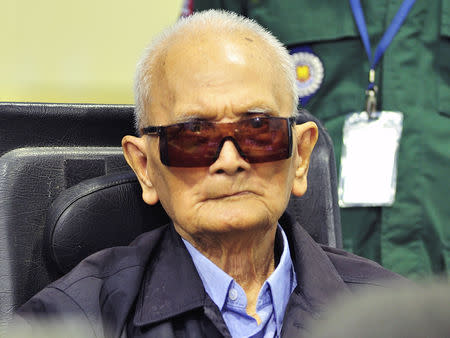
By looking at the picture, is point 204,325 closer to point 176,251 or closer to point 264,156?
point 176,251

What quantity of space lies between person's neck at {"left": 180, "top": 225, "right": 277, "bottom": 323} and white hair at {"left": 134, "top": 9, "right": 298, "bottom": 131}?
9.7 inches

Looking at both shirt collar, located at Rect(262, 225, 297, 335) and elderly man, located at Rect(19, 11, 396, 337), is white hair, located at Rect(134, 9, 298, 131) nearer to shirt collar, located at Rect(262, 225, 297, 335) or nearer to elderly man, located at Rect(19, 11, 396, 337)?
elderly man, located at Rect(19, 11, 396, 337)

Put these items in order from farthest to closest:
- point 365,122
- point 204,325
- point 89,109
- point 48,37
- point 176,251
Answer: point 48,37
point 365,122
point 89,109
point 176,251
point 204,325

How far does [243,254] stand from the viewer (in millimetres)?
1233

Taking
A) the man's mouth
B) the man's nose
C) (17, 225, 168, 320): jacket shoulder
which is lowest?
(17, 225, 168, 320): jacket shoulder

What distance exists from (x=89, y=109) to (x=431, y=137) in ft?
3.62

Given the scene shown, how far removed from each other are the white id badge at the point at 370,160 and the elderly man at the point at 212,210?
72cm

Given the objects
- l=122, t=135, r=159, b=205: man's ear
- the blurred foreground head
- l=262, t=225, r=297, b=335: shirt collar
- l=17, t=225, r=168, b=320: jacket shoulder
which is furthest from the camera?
l=122, t=135, r=159, b=205: man's ear

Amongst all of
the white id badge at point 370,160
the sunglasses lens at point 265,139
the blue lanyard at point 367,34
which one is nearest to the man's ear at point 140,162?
the sunglasses lens at point 265,139

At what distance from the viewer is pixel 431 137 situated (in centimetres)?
204

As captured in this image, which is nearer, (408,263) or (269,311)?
(269,311)

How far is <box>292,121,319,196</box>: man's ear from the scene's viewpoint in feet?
4.41

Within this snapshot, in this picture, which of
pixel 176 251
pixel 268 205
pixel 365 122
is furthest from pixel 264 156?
pixel 365 122

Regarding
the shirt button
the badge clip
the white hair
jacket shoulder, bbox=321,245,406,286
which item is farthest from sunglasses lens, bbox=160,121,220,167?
the badge clip
